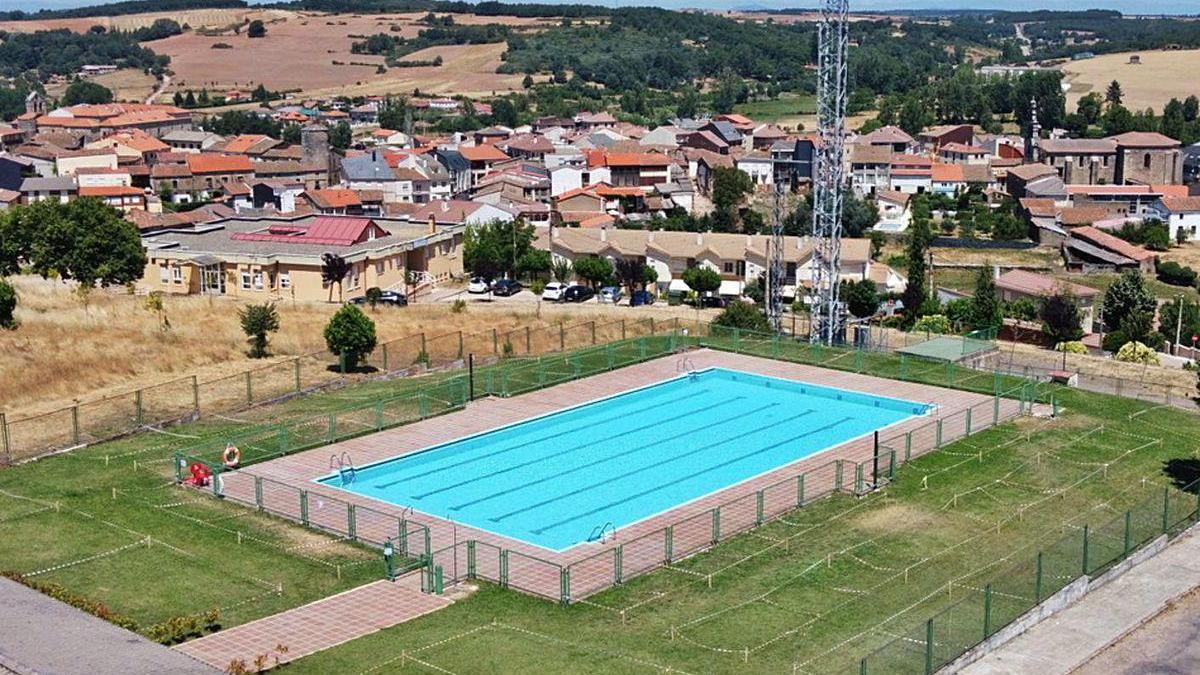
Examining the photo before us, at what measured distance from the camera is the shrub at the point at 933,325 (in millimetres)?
35469

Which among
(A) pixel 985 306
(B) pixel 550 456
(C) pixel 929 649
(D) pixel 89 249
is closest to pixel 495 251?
(D) pixel 89 249

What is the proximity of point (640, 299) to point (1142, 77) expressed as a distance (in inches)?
3725

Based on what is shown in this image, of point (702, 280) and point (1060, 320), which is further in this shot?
point (702, 280)

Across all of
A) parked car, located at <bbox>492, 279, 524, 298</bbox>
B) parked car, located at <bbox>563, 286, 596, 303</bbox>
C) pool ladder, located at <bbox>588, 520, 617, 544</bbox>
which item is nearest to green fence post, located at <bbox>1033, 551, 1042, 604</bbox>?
pool ladder, located at <bbox>588, 520, 617, 544</bbox>

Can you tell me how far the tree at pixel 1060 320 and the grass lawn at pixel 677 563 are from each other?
37.4 feet

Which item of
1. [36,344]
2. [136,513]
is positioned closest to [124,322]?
[36,344]

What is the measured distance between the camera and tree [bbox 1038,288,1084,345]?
35.7 m

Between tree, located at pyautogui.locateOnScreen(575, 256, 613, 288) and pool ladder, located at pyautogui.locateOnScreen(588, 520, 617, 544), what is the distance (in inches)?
946

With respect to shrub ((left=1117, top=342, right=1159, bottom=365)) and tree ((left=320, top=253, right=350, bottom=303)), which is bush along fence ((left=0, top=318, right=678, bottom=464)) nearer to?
tree ((left=320, top=253, right=350, bottom=303))

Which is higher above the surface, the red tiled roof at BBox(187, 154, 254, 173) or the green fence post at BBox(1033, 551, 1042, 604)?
the red tiled roof at BBox(187, 154, 254, 173)

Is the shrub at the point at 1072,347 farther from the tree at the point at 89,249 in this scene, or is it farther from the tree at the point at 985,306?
the tree at the point at 89,249

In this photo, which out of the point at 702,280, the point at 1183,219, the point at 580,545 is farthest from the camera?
the point at 1183,219

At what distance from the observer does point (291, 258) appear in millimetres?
37906

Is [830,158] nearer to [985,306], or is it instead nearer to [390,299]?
[985,306]
